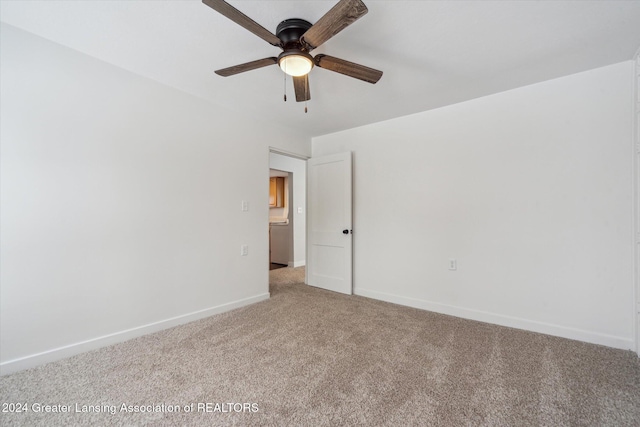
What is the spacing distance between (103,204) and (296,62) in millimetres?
1934

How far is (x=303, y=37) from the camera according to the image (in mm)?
1542

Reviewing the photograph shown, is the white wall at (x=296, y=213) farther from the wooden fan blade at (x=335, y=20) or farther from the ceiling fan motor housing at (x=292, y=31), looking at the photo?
the wooden fan blade at (x=335, y=20)

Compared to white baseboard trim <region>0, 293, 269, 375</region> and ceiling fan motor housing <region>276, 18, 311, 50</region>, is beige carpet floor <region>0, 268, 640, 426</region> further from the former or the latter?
ceiling fan motor housing <region>276, 18, 311, 50</region>

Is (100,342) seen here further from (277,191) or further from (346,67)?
(277,191)

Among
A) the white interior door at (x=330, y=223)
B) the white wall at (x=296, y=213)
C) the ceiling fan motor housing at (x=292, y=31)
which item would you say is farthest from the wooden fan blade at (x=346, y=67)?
the white wall at (x=296, y=213)

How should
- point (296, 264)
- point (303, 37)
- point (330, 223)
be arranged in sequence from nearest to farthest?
1. point (303, 37)
2. point (330, 223)
3. point (296, 264)

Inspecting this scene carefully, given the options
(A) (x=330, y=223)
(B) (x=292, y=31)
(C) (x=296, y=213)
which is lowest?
(A) (x=330, y=223)

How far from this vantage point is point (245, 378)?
1.82 metres

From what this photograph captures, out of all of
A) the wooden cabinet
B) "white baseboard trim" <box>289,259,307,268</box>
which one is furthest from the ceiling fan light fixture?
the wooden cabinet

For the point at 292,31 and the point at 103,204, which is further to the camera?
the point at 103,204

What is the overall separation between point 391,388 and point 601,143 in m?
2.62

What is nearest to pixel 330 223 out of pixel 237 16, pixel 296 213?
pixel 296 213

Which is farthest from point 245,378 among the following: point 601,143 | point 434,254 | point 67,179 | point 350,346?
point 601,143

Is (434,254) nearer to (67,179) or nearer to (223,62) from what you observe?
(223,62)
